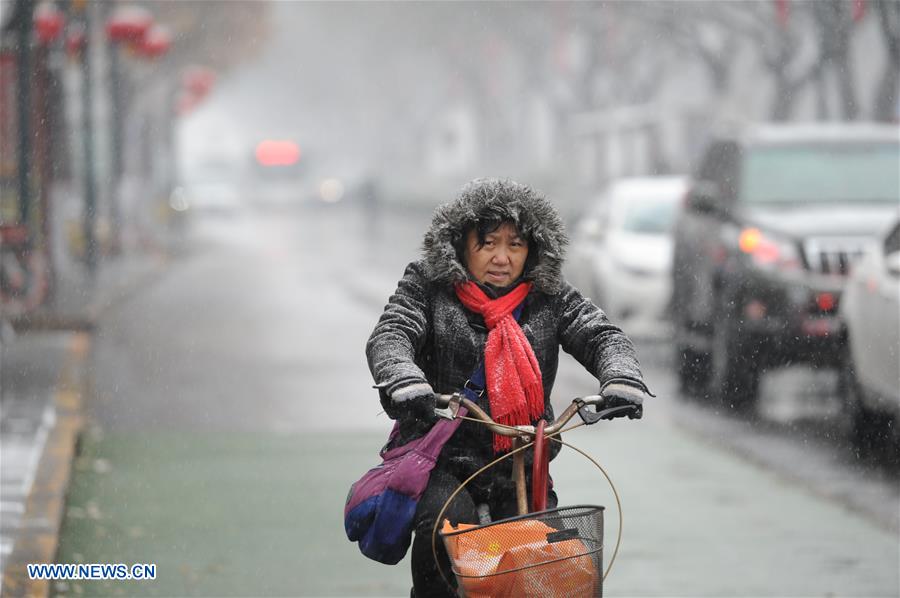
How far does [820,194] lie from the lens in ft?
43.4

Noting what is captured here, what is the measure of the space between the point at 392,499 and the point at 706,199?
8.59m

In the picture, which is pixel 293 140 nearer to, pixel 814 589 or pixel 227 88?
pixel 227 88

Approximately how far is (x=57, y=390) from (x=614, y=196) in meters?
7.63

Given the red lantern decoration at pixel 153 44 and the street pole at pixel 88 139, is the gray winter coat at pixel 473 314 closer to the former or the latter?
the street pole at pixel 88 139

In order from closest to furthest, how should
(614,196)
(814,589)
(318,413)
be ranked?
(814,589)
(318,413)
(614,196)

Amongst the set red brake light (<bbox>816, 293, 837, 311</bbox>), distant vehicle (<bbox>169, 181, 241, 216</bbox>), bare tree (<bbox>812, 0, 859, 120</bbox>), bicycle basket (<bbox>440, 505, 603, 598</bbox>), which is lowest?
distant vehicle (<bbox>169, 181, 241, 216</bbox>)

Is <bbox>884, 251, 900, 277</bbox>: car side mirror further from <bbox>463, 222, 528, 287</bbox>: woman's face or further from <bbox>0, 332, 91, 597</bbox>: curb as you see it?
<bbox>463, 222, 528, 287</bbox>: woman's face

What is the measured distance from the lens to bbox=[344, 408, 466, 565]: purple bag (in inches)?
184

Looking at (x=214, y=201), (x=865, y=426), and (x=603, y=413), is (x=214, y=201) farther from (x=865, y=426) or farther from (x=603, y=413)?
(x=603, y=413)

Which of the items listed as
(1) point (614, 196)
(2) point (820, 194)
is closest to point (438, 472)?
(2) point (820, 194)

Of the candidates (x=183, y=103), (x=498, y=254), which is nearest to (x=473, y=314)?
(x=498, y=254)

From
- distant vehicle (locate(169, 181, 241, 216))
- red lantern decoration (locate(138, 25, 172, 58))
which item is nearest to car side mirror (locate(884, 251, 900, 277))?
red lantern decoration (locate(138, 25, 172, 58))

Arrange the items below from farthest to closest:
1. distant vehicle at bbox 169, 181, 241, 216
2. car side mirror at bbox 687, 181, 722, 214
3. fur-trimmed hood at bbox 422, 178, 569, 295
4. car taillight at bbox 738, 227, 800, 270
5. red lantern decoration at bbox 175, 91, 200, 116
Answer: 1. distant vehicle at bbox 169, 181, 241, 216
2. red lantern decoration at bbox 175, 91, 200, 116
3. car side mirror at bbox 687, 181, 722, 214
4. car taillight at bbox 738, 227, 800, 270
5. fur-trimmed hood at bbox 422, 178, 569, 295

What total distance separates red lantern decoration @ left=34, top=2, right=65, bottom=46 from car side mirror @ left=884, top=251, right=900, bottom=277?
48.0 ft
